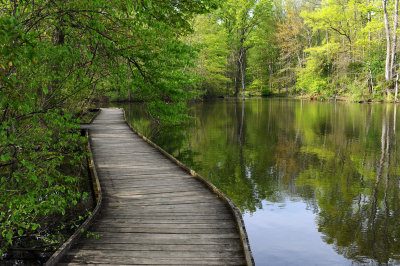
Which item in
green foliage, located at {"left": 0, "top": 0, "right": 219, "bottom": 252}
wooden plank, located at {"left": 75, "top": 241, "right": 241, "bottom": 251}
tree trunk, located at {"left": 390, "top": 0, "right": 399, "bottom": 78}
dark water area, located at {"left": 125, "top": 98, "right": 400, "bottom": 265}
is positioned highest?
tree trunk, located at {"left": 390, "top": 0, "right": 399, "bottom": 78}

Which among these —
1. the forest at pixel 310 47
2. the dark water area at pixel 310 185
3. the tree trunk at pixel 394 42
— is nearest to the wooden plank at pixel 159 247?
the dark water area at pixel 310 185

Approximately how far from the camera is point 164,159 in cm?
1050

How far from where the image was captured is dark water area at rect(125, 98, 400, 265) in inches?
236

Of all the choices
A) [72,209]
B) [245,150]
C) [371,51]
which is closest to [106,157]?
[72,209]

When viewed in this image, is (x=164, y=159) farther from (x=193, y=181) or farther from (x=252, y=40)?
(x=252, y=40)

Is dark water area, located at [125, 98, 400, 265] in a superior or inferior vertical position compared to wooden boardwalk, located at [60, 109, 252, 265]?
inferior

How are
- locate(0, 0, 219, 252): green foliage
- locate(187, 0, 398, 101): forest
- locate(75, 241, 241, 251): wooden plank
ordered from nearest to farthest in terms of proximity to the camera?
locate(0, 0, 219, 252): green foliage
locate(75, 241, 241, 251): wooden plank
locate(187, 0, 398, 101): forest

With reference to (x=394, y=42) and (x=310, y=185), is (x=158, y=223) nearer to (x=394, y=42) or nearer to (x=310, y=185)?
(x=310, y=185)

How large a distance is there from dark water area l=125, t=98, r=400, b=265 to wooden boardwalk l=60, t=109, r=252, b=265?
1273 millimetres

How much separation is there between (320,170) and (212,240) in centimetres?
735

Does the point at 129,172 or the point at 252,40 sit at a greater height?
the point at 252,40

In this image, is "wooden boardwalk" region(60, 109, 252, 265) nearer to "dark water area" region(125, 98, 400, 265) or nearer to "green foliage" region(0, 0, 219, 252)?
"green foliage" region(0, 0, 219, 252)

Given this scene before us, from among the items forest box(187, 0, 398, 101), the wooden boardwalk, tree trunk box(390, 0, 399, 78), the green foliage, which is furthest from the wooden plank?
tree trunk box(390, 0, 399, 78)

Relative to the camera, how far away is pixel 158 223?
17.8 feet
